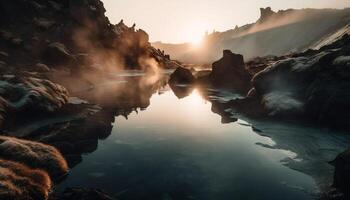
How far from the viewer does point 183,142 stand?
80.9ft

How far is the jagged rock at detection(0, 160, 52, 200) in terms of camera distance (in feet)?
40.6

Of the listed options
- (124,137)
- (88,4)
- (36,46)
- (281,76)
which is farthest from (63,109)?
(88,4)

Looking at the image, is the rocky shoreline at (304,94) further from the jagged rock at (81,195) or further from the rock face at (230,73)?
the rock face at (230,73)

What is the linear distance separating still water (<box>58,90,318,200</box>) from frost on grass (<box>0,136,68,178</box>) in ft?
2.72

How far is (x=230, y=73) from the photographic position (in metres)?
68.9

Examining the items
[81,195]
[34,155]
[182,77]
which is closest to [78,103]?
[34,155]

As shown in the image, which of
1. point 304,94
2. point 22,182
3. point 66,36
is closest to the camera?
point 22,182

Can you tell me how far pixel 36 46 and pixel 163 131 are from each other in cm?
5392

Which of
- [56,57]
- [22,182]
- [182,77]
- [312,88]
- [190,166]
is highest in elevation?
[56,57]

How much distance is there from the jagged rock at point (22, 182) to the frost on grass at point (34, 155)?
872mm

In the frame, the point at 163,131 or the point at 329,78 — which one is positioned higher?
the point at 329,78

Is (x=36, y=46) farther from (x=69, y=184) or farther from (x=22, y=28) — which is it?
(x=69, y=184)

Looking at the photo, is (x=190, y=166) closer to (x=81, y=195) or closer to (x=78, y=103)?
(x=81, y=195)

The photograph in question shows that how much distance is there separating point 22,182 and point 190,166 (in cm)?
945
